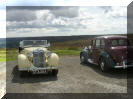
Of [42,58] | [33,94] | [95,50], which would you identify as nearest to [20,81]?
[42,58]

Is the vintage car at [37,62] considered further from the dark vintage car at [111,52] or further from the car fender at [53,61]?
the dark vintage car at [111,52]

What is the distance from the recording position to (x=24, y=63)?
29.6 ft

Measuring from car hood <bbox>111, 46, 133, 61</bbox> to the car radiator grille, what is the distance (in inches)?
134

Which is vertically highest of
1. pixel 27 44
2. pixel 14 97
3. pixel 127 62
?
pixel 27 44

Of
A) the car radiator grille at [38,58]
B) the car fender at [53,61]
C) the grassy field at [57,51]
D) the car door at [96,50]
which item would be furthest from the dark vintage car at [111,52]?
the grassy field at [57,51]

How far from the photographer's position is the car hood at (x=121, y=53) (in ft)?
30.8

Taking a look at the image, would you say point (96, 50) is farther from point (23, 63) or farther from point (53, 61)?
point (23, 63)

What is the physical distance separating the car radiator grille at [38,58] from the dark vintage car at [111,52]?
10.3ft

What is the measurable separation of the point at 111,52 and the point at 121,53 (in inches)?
19.0

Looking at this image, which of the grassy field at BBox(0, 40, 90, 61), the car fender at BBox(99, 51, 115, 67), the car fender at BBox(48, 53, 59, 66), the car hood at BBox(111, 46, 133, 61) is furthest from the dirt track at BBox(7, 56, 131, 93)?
the grassy field at BBox(0, 40, 90, 61)

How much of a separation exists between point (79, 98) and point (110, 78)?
3180 mm

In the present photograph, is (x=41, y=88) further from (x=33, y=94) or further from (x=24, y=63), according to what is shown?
(x=24, y=63)

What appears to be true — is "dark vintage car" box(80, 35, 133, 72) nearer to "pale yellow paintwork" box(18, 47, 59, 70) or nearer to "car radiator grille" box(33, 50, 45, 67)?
"pale yellow paintwork" box(18, 47, 59, 70)

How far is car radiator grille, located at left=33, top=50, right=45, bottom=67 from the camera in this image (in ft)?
30.8
